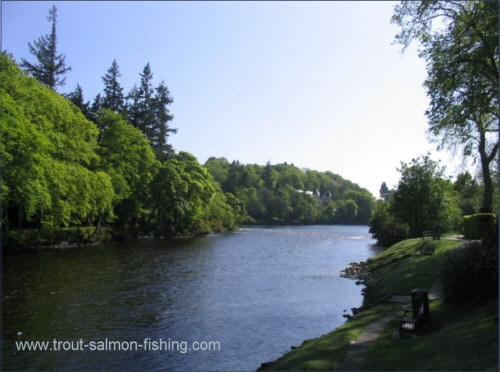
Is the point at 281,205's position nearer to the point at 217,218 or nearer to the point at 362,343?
the point at 217,218

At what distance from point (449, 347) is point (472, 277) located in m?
4.06

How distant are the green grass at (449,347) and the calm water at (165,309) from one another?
14.1ft

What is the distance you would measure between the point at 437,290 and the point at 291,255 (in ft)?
82.0

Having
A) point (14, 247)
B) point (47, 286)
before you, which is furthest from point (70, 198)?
point (47, 286)

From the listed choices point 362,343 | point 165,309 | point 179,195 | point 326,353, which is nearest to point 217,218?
point 179,195

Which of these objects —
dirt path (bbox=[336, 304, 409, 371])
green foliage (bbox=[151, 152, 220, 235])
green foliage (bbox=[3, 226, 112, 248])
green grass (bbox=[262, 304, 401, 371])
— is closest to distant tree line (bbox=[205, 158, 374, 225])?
green foliage (bbox=[151, 152, 220, 235])

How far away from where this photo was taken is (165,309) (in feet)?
57.0

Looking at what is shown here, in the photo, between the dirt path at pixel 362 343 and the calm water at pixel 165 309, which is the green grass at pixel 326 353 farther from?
the calm water at pixel 165 309

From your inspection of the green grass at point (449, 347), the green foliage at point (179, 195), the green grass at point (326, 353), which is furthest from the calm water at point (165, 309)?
the green foliage at point (179, 195)

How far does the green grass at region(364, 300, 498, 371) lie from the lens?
6938 mm

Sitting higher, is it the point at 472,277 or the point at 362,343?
the point at 472,277

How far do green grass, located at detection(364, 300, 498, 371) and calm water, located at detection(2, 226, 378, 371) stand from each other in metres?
4.29

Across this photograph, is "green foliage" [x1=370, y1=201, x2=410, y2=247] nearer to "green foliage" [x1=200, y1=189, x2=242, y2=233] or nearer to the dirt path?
"green foliage" [x1=200, y1=189, x2=242, y2=233]

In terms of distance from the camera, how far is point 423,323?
10477 millimetres
